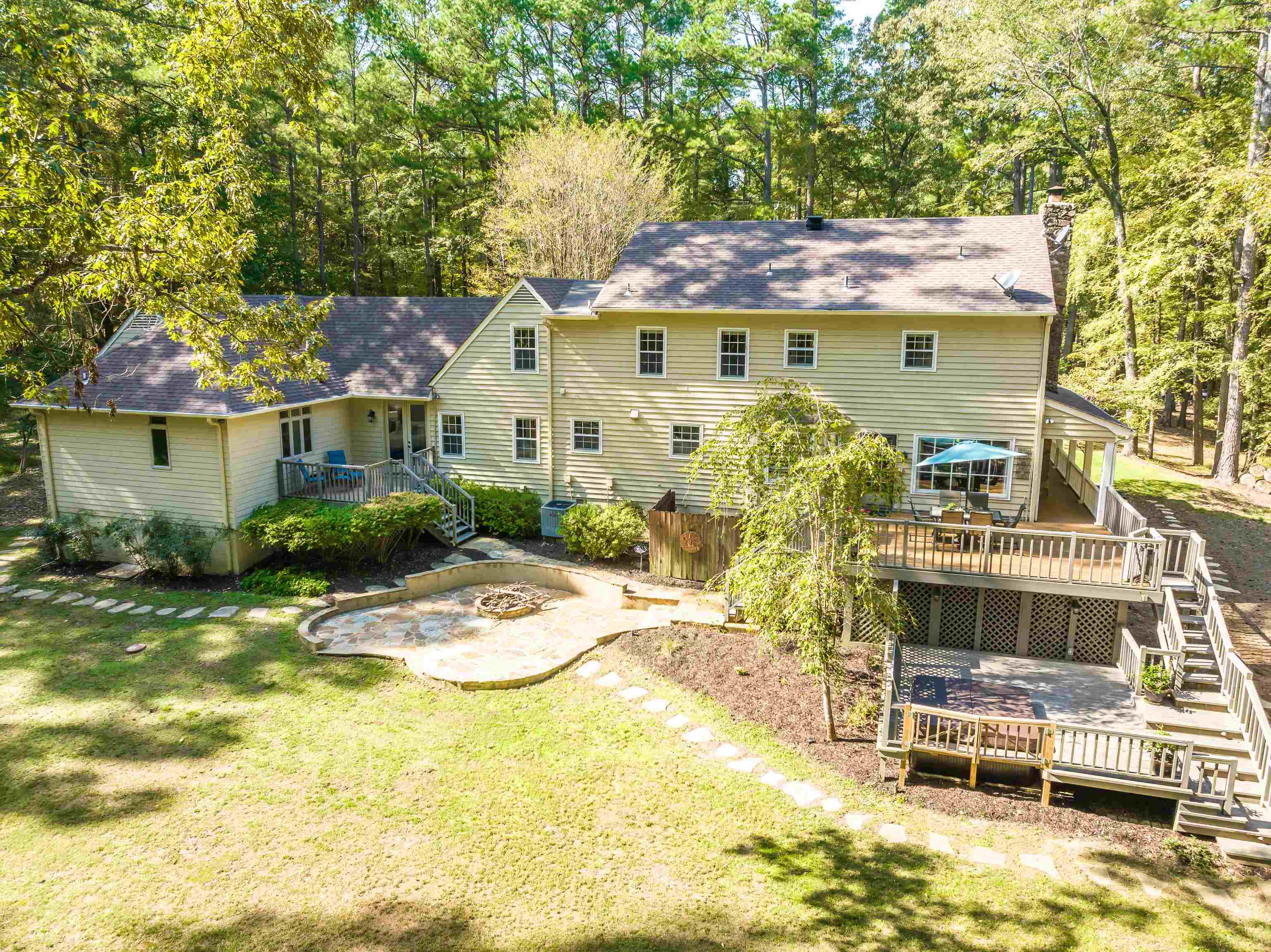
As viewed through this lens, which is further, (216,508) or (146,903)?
(216,508)

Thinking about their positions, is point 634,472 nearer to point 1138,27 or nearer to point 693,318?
point 693,318

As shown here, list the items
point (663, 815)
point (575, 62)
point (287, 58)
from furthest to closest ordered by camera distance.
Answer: point (575, 62), point (287, 58), point (663, 815)

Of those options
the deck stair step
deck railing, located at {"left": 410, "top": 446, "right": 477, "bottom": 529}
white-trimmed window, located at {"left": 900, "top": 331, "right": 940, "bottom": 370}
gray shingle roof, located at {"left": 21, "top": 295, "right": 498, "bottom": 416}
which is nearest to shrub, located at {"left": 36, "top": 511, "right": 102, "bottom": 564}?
gray shingle roof, located at {"left": 21, "top": 295, "right": 498, "bottom": 416}

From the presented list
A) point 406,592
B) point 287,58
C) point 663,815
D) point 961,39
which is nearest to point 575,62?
point 961,39

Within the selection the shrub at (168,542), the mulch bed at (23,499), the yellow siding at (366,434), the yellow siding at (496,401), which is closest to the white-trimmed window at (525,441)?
the yellow siding at (496,401)

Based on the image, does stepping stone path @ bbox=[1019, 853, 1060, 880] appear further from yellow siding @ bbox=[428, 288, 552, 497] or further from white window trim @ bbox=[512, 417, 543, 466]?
white window trim @ bbox=[512, 417, 543, 466]

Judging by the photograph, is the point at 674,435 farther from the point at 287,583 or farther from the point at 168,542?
the point at 168,542

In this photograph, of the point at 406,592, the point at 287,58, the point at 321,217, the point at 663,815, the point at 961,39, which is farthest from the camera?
the point at 321,217

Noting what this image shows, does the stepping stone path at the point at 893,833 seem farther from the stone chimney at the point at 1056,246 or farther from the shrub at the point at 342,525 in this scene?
the stone chimney at the point at 1056,246
